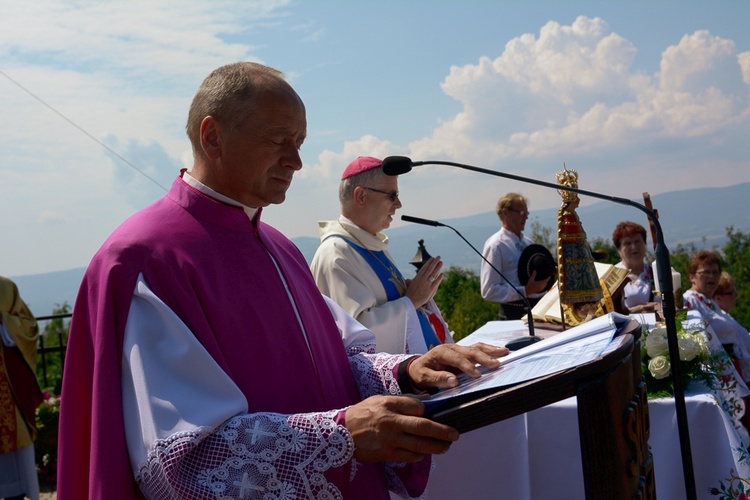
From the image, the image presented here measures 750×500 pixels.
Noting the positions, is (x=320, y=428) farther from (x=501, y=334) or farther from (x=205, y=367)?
(x=501, y=334)

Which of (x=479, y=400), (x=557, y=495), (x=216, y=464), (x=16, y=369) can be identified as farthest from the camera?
(x=16, y=369)

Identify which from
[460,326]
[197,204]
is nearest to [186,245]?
[197,204]

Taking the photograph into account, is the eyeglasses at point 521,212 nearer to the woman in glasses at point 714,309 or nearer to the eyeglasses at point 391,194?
the woman in glasses at point 714,309

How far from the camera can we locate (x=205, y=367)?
1.78m

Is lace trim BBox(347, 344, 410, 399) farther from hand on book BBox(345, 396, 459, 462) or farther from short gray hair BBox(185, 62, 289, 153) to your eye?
short gray hair BBox(185, 62, 289, 153)

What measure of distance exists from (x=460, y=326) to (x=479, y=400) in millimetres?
7022

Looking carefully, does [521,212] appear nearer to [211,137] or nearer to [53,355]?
[211,137]

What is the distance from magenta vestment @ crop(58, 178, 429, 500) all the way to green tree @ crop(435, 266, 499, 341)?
556 centimetres

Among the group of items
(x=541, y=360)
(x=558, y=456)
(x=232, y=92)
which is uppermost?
(x=232, y=92)

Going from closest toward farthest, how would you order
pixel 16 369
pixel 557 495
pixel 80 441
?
1. pixel 80 441
2. pixel 557 495
3. pixel 16 369

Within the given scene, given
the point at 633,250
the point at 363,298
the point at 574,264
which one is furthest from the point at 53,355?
the point at 574,264

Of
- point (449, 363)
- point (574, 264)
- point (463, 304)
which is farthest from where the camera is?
point (463, 304)

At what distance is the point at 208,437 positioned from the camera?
5.66 feet

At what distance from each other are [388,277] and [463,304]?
190 inches
